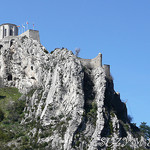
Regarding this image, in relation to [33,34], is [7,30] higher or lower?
higher

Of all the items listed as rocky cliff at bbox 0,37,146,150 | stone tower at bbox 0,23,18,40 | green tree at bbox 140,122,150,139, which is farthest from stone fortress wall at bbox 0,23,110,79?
green tree at bbox 140,122,150,139

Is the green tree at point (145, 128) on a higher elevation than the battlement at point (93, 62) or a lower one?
lower

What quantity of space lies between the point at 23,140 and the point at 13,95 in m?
17.4

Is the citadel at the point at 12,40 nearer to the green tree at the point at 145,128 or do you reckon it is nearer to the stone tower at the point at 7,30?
the stone tower at the point at 7,30

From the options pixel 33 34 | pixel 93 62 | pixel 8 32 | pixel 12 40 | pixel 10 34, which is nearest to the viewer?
pixel 93 62

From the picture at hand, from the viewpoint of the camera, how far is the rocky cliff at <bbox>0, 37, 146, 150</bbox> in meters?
85.1

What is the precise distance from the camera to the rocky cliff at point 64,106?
8506cm

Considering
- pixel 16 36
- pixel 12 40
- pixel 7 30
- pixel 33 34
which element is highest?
pixel 7 30

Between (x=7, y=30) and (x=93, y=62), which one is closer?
(x=93, y=62)

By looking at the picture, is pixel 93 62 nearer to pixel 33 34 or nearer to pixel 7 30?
pixel 33 34

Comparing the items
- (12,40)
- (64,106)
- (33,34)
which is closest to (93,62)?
(64,106)

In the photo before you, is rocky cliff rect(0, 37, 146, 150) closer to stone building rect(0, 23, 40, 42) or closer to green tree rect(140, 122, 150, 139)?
stone building rect(0, 23, 40, 42)

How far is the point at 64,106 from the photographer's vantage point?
89688 millimetres

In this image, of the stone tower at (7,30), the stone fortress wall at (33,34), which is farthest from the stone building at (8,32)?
the stone fortress wall at (33,34)
